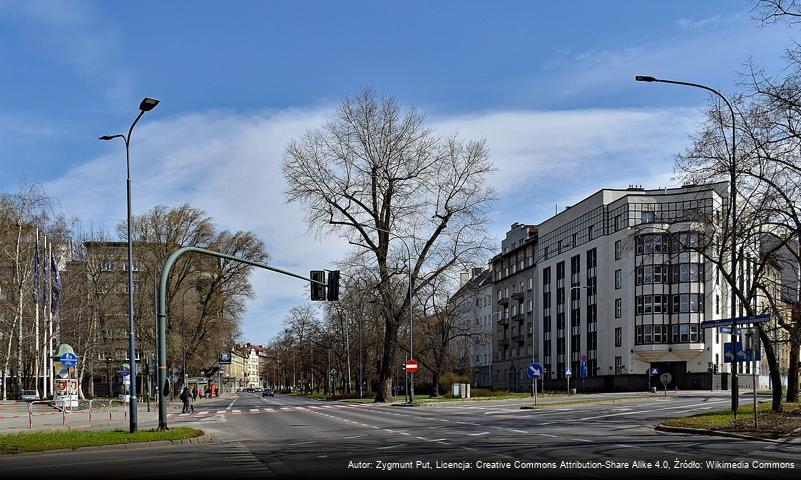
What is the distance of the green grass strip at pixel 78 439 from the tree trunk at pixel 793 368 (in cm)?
1874

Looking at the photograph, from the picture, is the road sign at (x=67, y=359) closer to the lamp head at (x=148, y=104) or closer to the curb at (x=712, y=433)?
the lamp head at (x=148, y=104)

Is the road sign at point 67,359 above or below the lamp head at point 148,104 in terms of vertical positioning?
below

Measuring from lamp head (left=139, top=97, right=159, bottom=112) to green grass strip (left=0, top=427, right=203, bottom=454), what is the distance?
8931 mm

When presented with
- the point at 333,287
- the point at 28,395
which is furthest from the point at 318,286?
the point at 28,395

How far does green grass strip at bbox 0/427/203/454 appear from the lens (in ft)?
68.8

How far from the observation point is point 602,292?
92.3m

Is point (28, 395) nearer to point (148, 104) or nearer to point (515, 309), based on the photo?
point (148, 104)

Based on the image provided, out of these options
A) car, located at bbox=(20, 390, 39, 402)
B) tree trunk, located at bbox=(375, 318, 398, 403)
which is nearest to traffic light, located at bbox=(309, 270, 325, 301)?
tree trunk, located at bbox=(375, 318, 398, 403)

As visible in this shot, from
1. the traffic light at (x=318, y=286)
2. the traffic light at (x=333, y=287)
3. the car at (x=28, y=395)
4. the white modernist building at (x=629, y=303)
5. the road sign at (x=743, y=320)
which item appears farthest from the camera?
the white modernist building at (x=629, y=303)

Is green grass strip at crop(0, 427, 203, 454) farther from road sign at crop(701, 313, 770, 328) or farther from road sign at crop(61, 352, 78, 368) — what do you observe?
road sign at crop(701, 313, 770, 328)

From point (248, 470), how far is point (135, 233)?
57138 mm

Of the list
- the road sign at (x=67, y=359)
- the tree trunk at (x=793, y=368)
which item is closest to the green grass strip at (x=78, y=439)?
the road sign at (x=67, y=359)

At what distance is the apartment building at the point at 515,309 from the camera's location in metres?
114

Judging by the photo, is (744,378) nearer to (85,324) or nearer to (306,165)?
(306,165)
